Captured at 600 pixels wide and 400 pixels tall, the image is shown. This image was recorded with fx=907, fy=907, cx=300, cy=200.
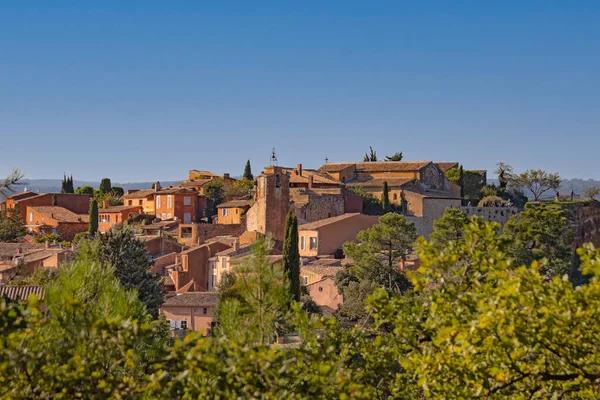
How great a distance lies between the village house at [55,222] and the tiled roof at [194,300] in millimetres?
24587

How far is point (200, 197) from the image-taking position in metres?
67.3

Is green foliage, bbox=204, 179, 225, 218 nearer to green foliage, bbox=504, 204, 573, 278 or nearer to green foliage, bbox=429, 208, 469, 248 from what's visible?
green foliage, bbox=429, 208, 469, 248

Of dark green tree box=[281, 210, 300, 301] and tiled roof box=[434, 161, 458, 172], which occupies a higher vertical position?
tiled roof box=[434, 161, 458, 172]

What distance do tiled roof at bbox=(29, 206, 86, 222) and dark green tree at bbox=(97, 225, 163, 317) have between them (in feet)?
86.3

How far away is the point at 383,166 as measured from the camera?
225 feet

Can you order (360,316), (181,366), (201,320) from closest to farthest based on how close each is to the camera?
(181,366)
(360,316)
(201,320)

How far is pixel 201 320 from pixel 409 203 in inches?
1012

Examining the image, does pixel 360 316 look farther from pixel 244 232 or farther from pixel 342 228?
pixel 244 232

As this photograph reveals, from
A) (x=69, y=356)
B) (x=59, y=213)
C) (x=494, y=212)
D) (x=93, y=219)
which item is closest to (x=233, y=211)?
(x=93, y=219)

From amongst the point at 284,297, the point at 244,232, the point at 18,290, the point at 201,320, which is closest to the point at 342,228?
the point at 244,232

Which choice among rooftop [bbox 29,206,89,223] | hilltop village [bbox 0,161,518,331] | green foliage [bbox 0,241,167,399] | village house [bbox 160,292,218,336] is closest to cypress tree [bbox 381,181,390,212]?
hilltop village [bbox 0,161,518,331]

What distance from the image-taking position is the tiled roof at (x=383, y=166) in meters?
67.2

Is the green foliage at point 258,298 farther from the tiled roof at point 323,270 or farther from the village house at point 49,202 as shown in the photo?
the village house at point 49,202

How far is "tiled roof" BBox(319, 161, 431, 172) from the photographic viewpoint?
220ft
